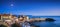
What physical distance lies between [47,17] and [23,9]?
342mm

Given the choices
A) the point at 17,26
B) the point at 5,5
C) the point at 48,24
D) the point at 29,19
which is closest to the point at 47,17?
the point at 48,24

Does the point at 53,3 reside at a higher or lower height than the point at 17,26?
higher

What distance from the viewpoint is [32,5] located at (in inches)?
74.5

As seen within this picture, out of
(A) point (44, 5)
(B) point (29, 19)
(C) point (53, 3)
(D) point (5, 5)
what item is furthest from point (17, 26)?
(C) point (53, 3)

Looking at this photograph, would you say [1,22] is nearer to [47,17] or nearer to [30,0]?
[30,0]

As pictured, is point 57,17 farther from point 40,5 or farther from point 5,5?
point 5,5

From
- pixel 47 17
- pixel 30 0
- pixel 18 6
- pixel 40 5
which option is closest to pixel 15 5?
pixel 18 6

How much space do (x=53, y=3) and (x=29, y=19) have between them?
390 millimetres

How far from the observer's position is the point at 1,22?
188 cm

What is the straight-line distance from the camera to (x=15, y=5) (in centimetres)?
189

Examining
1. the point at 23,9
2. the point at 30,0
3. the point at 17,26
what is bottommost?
the point at 17,26

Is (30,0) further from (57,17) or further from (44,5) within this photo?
(57,17)

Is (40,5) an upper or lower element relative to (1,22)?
upper

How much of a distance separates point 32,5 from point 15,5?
23cm
